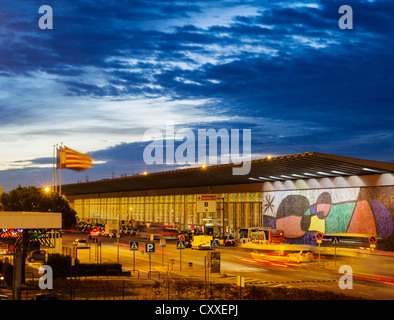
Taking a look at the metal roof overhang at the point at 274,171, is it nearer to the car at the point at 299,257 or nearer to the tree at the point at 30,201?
the car at the point at 299,257

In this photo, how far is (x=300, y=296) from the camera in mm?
27484

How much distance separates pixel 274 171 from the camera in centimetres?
7050

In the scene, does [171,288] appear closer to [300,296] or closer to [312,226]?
[300,296]

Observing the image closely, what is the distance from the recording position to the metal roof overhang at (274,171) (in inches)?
2264

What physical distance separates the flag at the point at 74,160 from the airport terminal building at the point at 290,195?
1507cm

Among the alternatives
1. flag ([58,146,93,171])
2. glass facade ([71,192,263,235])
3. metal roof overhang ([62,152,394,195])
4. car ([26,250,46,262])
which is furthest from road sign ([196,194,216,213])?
glass facade ([71,192,263,235])

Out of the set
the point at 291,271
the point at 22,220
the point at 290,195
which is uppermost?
the point at 290,195

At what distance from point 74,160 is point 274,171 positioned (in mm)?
27303

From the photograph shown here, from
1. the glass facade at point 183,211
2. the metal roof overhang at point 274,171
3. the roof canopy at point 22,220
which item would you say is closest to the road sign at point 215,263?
the roof canopy at point 22,220

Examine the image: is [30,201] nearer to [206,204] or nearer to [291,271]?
[206,204]

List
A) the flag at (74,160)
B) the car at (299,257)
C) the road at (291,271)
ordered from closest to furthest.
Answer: the road at (291,271), the car at (299,257), the flag at (74,160)

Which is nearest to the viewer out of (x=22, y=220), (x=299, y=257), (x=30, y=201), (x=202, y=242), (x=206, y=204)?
(x=22, y=220)

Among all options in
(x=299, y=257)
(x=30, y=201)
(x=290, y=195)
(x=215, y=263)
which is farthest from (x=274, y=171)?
(x=215, y=263)

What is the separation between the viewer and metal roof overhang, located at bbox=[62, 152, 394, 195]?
57.5 m
